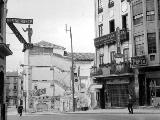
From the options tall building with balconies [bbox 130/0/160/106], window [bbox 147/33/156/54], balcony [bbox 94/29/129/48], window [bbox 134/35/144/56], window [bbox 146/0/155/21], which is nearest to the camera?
tall building with balconies [bbox 130/0/160/106]

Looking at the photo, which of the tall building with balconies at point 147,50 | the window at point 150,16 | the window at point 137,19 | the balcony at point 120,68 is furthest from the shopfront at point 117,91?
the window at point 150,16

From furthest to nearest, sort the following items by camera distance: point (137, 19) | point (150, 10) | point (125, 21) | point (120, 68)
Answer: point (125, 21)
point (120, 68)
point (137, 19)
point (150, 10)

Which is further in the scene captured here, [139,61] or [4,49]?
[139,61]

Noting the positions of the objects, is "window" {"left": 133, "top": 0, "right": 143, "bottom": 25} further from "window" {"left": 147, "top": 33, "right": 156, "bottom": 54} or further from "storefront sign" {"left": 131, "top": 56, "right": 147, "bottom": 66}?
"storefront sign" {"left": 131, "top": 56, "right": 147, "bottom": 66}

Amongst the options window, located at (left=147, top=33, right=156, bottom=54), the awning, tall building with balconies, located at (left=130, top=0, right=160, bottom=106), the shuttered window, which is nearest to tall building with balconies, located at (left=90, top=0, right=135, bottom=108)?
tall building with balconies, located at (left=130, top=0, right=160, bottom=106)

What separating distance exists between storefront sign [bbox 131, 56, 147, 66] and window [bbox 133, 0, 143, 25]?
3.96 meters

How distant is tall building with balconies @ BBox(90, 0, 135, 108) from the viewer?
4109 cm

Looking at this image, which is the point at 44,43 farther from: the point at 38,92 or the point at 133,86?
the point at 133,86

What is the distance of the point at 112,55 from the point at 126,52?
326 cm

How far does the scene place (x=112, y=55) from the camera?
44781mm

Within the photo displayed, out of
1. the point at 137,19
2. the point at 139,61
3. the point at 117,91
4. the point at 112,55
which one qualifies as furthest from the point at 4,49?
the point at 112,55

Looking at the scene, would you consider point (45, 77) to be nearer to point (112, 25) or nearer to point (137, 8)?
point (112, 25)

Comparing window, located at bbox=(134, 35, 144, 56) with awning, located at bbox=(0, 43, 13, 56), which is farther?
window, located at bbox=(134, 35, 144, 56)

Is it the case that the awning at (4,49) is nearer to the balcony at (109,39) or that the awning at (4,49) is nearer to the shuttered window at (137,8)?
the shuttered window at (137,8)
